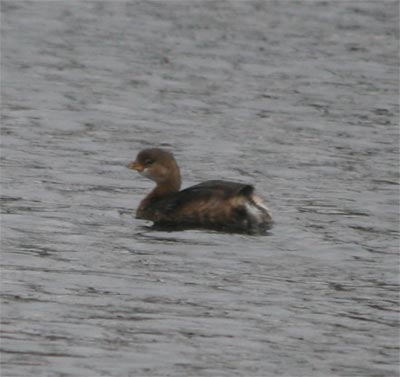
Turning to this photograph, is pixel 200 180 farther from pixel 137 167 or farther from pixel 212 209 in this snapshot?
pixel 212 209

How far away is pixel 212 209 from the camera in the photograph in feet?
49.5

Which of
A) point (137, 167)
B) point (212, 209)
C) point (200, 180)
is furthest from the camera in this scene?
point (200, 180)

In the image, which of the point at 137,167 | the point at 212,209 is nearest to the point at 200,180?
the point at 137,167

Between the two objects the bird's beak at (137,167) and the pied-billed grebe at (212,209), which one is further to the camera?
the bird's beak at (137,167)

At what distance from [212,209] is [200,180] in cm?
207

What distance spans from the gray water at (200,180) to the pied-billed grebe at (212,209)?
0.71ft

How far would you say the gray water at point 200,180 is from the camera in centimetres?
1103

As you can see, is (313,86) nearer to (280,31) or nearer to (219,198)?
(280,31)

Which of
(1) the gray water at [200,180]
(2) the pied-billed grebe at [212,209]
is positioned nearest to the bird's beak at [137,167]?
(1) the gray water at [200,180]

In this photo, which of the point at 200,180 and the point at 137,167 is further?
the point at 200,180

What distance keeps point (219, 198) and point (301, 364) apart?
462 centimetres

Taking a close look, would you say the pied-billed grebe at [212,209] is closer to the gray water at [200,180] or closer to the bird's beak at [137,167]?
the gray water at [200,180]

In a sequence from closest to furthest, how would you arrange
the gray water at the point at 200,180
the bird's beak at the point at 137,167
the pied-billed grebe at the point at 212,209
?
the gray water at the point at 200,180, the pied-billed grebe at the point at 212,209, the bird's beak at the point at 137,167

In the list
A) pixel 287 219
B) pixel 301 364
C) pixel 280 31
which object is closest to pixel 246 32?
pixel 280 31
